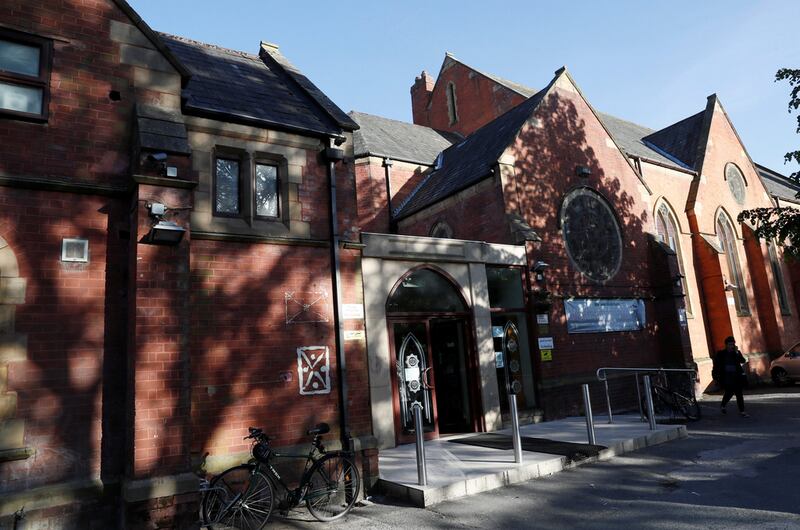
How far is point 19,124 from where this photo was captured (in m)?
6.15

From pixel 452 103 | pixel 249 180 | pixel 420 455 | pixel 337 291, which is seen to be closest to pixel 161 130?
pixel 249 180

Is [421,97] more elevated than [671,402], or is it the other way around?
[421,97]

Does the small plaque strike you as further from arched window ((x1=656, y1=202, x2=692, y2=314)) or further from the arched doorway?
arched window ((x1=656, y1=202, x2=692, y2=314))

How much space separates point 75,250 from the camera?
20.4 feet

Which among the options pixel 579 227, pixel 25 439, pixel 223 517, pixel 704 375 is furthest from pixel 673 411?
pixel 25 439

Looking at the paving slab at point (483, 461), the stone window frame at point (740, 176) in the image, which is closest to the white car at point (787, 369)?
the stone window frame at point (740, 176)

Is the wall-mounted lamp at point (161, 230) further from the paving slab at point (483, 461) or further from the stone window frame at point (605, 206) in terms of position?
the stone window frame at point (605, 206)

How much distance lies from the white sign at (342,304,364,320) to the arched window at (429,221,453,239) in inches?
305

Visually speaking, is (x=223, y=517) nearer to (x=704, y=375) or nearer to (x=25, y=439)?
(x=25, y=439)

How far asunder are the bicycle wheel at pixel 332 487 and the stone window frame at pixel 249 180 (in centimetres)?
361

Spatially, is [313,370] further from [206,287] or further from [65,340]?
[65,340]

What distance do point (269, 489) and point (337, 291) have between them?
3030 millimetres

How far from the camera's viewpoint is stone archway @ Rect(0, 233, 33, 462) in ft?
18.0

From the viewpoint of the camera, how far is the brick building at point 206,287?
583cm
